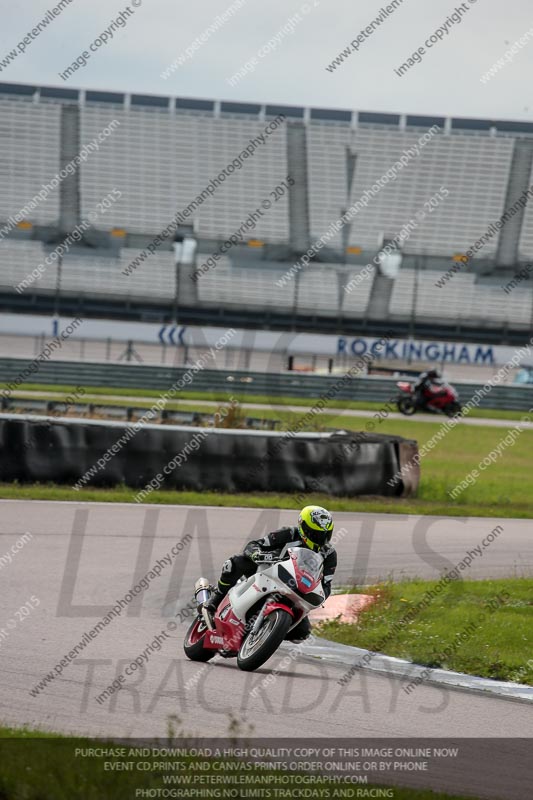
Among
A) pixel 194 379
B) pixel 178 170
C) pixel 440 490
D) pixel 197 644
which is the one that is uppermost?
pixel 197 644

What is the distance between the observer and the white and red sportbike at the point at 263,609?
738 cm

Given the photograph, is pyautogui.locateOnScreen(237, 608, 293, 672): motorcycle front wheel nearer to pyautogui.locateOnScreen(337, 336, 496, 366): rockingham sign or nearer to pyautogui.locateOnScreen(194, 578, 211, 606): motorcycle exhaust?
pyautogui.locateOnScreen(194, 578, 211, 606): motorcycle exhaust

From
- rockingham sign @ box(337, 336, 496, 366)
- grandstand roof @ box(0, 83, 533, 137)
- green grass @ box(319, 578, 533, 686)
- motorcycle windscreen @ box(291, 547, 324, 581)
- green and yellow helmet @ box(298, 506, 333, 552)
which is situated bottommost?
rockingham sign @ box(337, 336, 496, 366)

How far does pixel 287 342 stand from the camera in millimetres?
43062

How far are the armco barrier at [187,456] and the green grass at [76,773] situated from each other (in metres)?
10.3

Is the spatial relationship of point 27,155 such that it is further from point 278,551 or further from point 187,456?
point 278,551

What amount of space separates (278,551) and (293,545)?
131mm

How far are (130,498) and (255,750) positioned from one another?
10.1m

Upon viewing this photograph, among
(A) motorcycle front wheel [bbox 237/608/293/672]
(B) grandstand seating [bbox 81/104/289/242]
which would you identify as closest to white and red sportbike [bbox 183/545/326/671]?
(A) motorcycle front wheel [bbox 237/608/293/672]

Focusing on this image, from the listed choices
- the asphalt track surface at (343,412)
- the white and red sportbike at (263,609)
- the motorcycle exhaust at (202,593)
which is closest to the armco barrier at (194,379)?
the asphalt track surface at (343,412)

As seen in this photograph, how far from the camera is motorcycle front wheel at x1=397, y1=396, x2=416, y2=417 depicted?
3288 cm

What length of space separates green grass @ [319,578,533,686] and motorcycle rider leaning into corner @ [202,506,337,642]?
4.11 feet

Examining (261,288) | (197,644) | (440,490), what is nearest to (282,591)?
(197,644)

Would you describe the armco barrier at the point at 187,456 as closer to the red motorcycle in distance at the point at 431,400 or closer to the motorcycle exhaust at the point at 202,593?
the motorcycle exhaust at the point at 202,593
